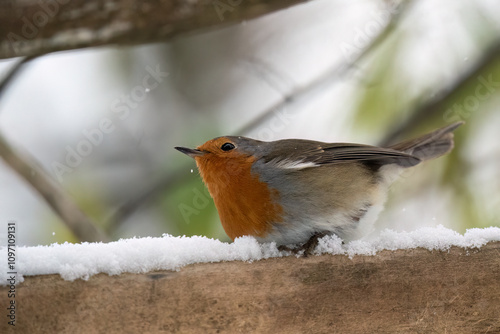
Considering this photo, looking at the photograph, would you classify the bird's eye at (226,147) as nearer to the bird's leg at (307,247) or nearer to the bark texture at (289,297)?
the bird's leg at (307,247)

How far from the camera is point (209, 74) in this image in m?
5.24

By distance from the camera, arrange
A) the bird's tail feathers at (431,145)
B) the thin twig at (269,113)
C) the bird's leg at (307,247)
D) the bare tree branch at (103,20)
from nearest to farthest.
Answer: the bird's leg at (307,247) < the bare tree branch at (103,20) < the bird's tail feathers at (431,145) < the thin twig at (269,113)

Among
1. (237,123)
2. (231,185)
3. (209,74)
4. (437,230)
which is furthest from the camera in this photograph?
(209,74)

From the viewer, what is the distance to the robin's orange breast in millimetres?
2691

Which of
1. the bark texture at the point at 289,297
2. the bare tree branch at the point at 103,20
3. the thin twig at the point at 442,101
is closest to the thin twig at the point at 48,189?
the bare tree branch at the point at 103,20

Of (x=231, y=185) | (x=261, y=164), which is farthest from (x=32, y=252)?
(x=261, y=164)

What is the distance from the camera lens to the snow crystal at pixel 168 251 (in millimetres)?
1860

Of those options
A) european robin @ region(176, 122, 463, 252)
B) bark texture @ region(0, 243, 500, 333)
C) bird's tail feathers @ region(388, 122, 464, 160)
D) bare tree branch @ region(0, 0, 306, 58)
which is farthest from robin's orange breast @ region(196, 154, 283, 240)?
bird's tail feathers @ region(388, 122, 464, 160)

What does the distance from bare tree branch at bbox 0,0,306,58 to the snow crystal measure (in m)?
1.38

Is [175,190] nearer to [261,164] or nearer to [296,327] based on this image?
[261,164]

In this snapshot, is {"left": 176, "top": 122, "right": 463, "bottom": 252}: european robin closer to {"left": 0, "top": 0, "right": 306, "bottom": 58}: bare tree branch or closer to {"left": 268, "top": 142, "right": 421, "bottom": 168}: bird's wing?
{"left": 268, "top": 142, "right": 421, "bottom": 168}: bird's wing

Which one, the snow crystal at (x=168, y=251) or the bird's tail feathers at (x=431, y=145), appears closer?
the snow crystal at (x=168, y=251)

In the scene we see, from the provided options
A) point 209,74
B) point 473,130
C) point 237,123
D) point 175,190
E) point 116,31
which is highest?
point 116,31

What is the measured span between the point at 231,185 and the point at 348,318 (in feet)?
3.70
